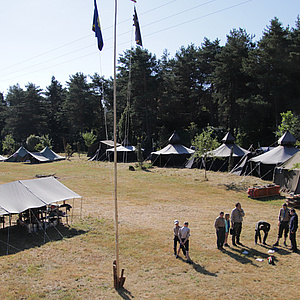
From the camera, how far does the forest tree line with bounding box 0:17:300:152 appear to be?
32.8 meters

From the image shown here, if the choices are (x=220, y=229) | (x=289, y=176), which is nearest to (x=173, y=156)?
(x=289, y=176)

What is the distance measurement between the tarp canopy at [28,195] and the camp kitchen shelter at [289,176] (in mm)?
12653

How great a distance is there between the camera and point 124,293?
21.9ft

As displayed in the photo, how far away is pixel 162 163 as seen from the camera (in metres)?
32.1

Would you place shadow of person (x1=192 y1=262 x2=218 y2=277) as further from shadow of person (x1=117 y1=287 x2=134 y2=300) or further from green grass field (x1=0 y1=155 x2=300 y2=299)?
shadow of person (x1=117 y1=287 x2=134 y2=300)

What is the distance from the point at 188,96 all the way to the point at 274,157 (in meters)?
26.0

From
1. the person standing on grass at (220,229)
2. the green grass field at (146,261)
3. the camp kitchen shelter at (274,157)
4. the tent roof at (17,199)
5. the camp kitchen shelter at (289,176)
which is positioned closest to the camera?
the green grass field at (146,261)

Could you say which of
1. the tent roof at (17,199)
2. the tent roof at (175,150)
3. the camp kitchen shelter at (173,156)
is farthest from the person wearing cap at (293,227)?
the tent roof at (175,150)

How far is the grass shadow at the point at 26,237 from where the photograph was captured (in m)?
9.54

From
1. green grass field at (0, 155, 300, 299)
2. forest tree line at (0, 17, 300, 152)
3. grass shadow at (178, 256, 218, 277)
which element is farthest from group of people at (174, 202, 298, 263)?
forest tree line at (0, 17, 300, 152)

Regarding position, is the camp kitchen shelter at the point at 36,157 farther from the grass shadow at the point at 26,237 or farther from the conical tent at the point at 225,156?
the grass shadow at the point at 26,237

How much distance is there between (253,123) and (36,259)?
108 feet

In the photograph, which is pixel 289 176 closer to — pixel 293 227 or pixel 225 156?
pixel 225 156

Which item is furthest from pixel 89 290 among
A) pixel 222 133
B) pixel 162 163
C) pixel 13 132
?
pixel 13 132
